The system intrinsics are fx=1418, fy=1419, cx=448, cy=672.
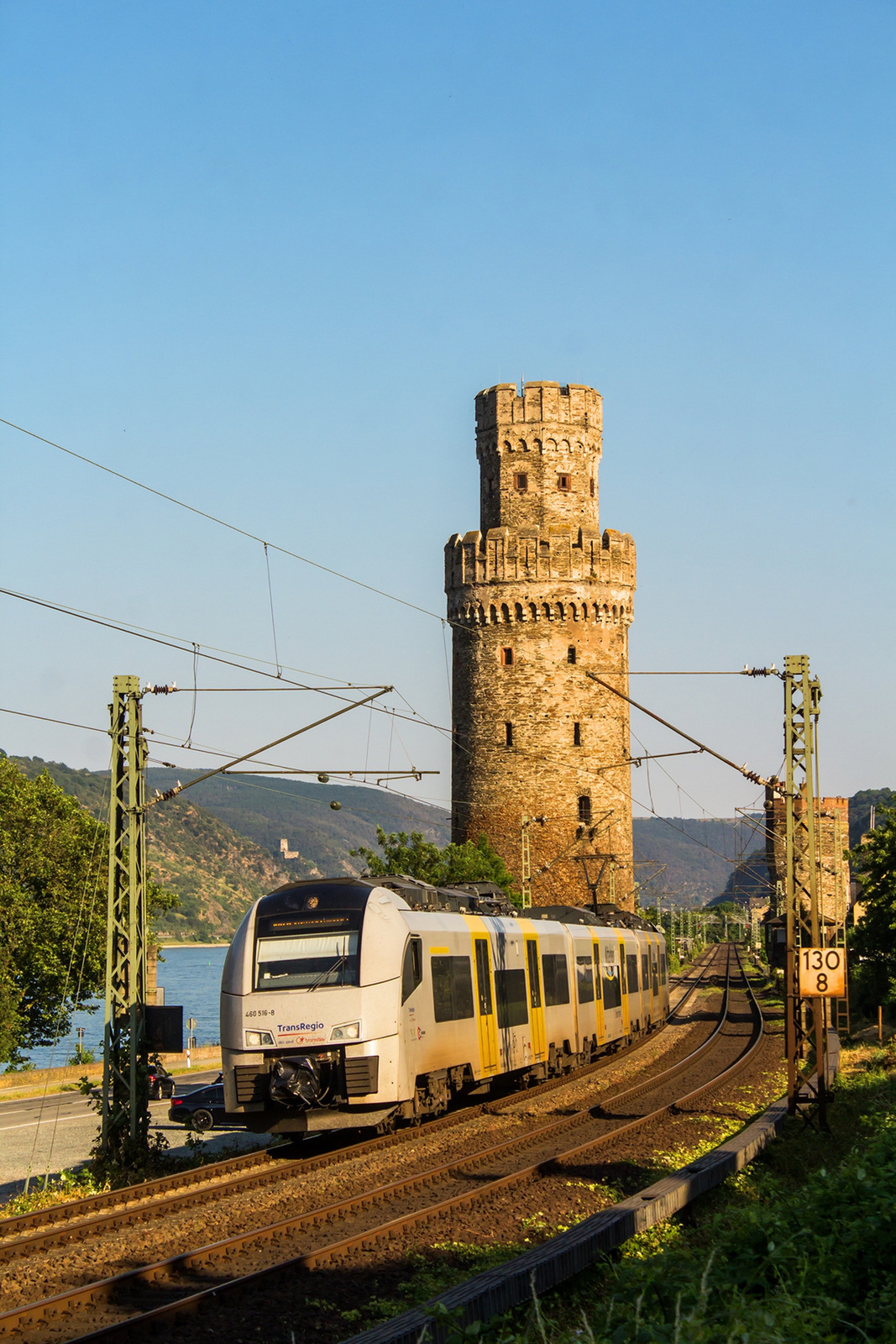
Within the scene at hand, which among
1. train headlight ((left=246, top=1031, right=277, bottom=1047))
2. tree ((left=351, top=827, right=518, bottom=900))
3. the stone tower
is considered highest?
the stone tower

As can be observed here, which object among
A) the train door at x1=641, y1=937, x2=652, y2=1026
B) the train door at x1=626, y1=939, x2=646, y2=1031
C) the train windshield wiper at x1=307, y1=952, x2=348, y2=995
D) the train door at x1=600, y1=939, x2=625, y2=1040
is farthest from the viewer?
the train door at x1=641, y1=937, x2=652, y2=1026

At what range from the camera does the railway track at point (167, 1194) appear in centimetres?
1312

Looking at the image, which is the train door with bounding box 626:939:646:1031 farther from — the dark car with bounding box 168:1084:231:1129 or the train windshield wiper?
the train windshield wiper

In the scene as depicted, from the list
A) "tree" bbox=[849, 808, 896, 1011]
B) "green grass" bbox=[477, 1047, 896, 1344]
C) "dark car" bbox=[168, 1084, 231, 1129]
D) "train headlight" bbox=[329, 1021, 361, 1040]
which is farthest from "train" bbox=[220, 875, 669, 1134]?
"tree" bbox=[849, 808, 896, 1011]

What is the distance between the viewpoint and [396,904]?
18.9m

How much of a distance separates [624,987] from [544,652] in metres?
25.9

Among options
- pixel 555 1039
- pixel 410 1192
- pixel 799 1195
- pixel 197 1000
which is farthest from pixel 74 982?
pixel 197 1000

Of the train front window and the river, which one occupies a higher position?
the train front window

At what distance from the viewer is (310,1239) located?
12.5 m

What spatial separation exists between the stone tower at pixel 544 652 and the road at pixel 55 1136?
23774mm

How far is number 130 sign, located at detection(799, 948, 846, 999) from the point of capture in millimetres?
19641

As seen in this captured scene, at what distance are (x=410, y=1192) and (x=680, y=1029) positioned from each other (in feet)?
99.5

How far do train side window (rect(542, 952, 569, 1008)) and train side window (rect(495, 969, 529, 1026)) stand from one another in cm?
139

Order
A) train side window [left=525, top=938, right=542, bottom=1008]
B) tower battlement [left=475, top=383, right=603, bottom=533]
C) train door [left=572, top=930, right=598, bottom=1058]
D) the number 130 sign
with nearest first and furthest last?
the number 130 sign → train side window [left=525, top=938, right=542, bottom=1008] → train door [left=572, top=930, right=598, bottom=1058] → tower battlement [left=475, top=383, right=603, bottom=533]
